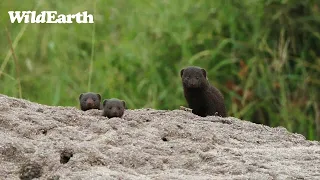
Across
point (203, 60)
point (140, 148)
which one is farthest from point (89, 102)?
point (203, 60)

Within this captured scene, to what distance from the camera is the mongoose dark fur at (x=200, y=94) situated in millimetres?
5277

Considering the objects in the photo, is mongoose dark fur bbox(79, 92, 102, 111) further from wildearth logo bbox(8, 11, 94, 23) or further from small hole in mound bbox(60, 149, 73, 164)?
wildearth logo bbox(8, 11, 94, 23)

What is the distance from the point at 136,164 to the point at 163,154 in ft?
0.68

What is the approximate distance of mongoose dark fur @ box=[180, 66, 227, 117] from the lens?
5277mm

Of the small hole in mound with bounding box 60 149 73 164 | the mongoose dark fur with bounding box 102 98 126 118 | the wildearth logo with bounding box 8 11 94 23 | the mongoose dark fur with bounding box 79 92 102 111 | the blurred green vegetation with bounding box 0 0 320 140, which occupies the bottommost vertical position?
the small hole in mound with bounding box 60 149 73 164

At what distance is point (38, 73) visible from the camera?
745cm

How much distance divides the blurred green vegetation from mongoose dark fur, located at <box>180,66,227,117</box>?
1454mm

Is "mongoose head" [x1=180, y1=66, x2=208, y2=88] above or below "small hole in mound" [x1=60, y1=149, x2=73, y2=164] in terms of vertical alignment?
above

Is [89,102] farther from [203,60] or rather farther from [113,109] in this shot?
[203,60]

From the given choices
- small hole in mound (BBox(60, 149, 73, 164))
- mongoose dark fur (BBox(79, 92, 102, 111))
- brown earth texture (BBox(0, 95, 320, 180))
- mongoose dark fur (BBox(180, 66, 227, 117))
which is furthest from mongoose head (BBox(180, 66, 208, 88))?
small hole in mound (BBox(60, 149, 73, 164))

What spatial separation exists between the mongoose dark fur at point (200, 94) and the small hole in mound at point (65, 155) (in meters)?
1.97

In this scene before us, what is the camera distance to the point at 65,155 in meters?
3.38

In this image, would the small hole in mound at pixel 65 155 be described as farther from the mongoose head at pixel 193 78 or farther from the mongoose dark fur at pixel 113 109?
the mongoose head at pixel 193 78

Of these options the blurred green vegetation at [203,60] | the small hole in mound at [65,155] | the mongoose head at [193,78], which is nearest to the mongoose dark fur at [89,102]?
the mongoose head at [193,78]
